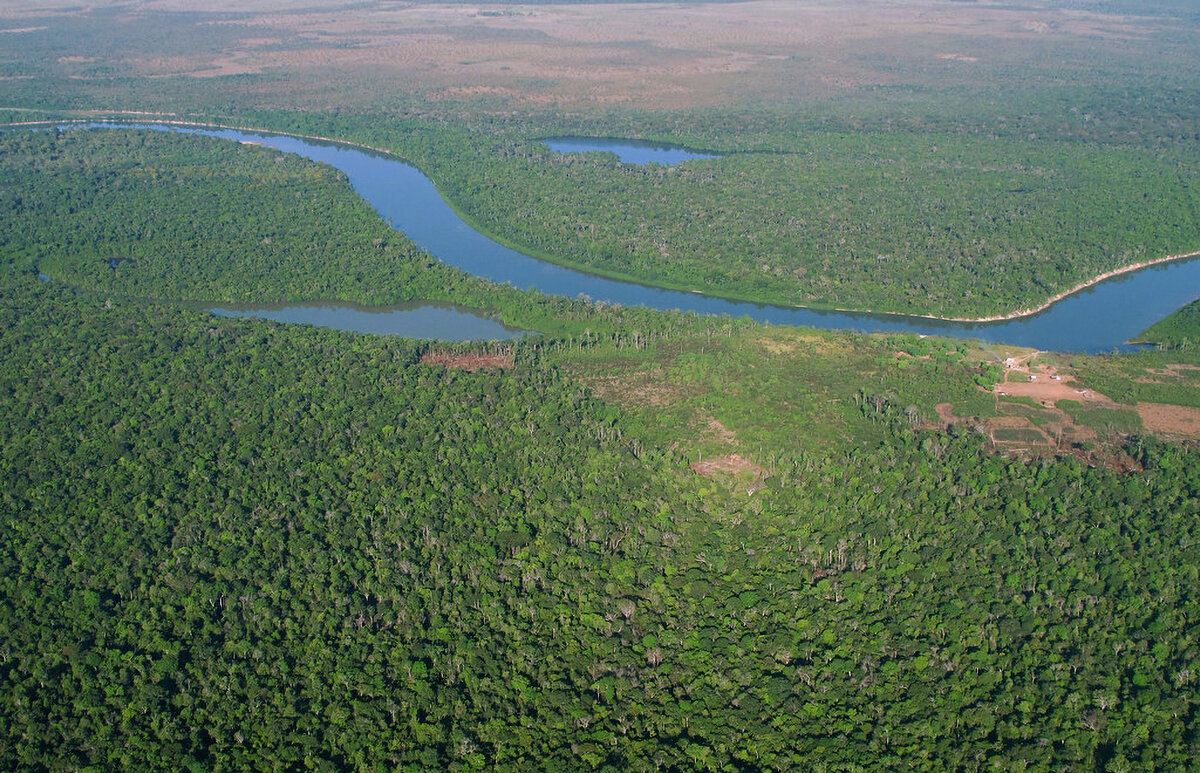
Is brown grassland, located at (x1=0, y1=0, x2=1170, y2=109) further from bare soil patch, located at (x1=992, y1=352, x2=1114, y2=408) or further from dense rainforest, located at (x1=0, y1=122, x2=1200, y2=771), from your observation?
dense rainforest, located at (x1=0, y1=122, x2=1200, y2=771)

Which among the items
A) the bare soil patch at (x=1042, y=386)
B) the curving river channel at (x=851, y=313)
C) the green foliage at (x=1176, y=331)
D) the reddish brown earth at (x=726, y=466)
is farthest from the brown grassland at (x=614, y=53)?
the reddish brown earth at (x=726, y=466)

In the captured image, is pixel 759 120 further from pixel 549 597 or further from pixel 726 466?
pixel 549 597

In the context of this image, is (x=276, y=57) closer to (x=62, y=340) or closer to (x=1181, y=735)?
(x=62, y=340)

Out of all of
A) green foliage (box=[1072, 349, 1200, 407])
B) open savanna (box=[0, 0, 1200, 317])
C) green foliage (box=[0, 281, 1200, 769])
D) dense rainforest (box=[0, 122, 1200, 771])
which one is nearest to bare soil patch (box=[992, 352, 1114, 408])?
green foliage (box=[1072, 349, 1200, 407])

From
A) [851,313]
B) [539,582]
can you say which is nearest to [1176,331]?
[851,313]

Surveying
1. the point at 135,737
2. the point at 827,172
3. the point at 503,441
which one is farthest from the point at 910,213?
the point at 135,737
